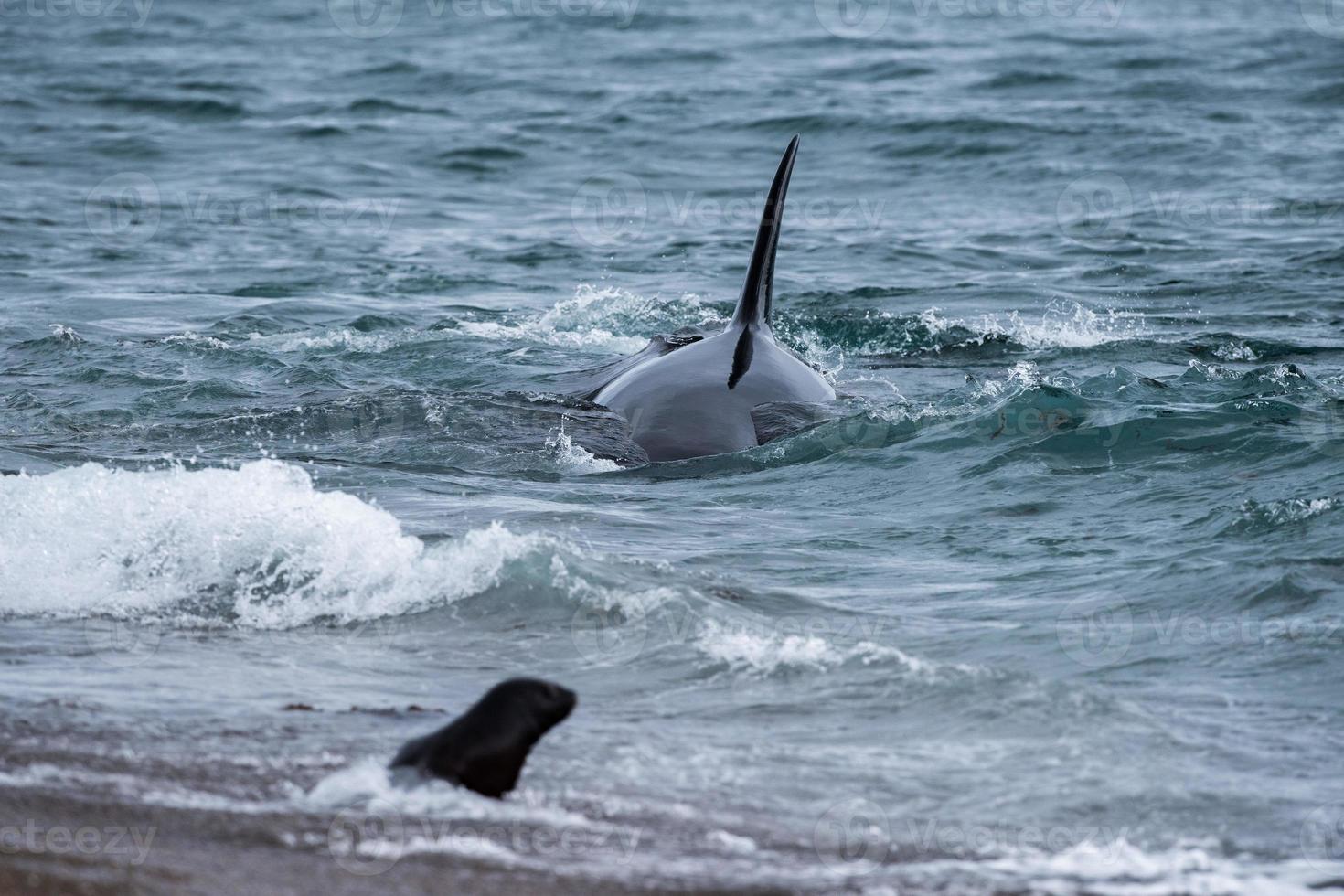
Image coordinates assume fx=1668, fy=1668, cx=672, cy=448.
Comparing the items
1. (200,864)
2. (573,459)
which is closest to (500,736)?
(200,864)

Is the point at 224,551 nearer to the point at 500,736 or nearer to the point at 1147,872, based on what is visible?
the point at 500,736

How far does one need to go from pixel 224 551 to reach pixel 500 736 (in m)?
2.62

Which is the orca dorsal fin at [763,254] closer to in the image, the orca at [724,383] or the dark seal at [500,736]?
the orca at [724,383]

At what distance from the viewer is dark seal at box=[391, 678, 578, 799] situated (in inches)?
162

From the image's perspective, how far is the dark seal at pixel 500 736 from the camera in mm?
4113

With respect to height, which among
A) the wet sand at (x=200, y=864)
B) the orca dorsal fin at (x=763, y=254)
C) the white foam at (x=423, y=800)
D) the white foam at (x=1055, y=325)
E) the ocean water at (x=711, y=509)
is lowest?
the white foam at (x=1055, y=325)

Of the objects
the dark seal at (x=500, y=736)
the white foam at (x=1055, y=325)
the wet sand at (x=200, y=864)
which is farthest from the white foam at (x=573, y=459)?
the wet sand at (x=200, y=864)

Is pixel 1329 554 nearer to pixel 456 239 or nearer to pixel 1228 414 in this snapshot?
pixel 1228 414

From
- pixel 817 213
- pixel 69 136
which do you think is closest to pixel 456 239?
pixel 817 213

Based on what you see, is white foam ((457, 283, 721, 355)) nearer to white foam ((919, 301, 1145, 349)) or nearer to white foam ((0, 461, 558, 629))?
white foam ((919, 301, 1145, 349))

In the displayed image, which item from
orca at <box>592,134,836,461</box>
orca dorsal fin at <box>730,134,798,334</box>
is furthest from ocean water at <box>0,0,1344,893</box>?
orca dorsal fin at <box>730,134,798,334</box>

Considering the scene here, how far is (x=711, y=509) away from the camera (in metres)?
7.62

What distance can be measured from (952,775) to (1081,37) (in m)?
26.3

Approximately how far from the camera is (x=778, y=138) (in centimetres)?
2164
